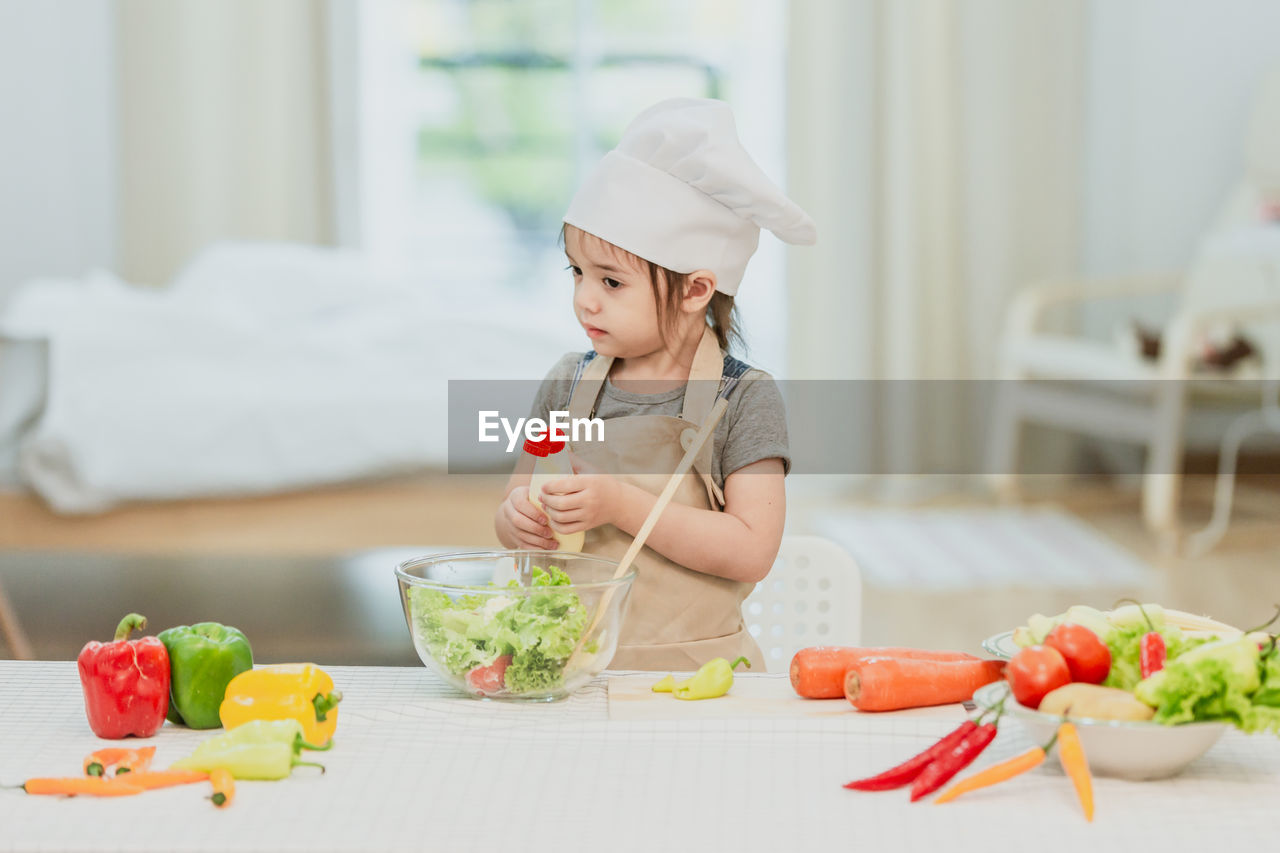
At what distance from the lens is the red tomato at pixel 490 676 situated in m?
1.00

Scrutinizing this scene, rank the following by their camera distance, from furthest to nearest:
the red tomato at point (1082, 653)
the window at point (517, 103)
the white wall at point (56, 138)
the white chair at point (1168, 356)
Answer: the window at point (517, 103) → the white wall at point (56, 138) → the white chair at point (1168, 356) → the red tomato at point (1082, 653)

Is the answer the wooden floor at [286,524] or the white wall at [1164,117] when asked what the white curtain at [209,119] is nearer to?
the wooden floor at [286,524]

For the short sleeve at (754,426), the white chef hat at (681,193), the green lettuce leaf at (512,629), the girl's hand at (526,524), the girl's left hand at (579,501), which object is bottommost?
the green lettuce leaf at (512,629)

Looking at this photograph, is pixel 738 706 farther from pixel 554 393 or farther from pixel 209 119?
pixel 209 119

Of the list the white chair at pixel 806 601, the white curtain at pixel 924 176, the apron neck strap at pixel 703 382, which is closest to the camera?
the apron neck strap at pixel 703 382

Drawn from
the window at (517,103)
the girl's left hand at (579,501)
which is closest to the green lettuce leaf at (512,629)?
the girl's left hand at (579,501)

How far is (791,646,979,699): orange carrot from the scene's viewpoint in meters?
1.00

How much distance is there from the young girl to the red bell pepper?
35cm

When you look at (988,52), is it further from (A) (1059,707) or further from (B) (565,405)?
(A) (1059,707)

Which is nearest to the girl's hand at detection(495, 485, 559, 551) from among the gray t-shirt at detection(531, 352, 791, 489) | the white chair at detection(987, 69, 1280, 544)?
the gray t-shirt at detection(531, 352, 791, 489)

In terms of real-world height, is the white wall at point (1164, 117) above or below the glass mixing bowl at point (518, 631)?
above

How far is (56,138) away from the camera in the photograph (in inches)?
160

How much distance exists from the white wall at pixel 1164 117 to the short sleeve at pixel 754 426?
3541 mm

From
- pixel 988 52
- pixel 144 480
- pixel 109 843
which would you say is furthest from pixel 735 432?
pixel 988 52
